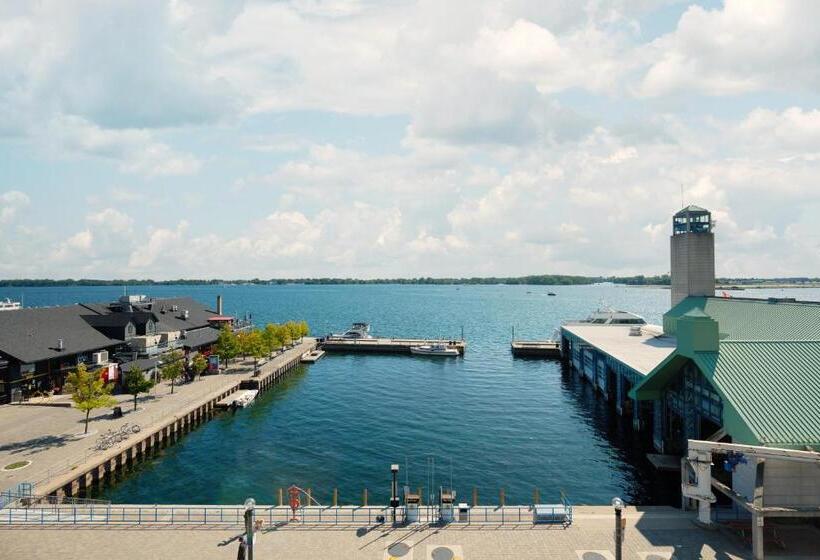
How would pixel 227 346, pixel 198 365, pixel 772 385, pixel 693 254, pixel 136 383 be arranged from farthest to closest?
1. pixel 227 346
2. pixel 198 365
3. pixel 693 254
4. pixel 136 383
5. pixel 772 385

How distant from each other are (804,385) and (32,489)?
1954 inches

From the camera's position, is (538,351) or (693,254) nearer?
(693,254)

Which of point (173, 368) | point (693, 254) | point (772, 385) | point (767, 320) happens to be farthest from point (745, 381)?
point (173, 368)

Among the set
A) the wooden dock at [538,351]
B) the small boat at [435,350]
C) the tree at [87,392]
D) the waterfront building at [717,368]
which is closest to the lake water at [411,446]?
the waterfront building at [717,368]

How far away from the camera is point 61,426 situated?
49438 mm

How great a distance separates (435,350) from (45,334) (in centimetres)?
6836

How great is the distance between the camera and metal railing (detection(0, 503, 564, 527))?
29594mm

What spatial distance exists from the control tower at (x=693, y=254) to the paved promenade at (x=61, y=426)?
6358cm

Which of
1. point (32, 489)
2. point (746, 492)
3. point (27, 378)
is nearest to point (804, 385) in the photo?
point (746, 492)

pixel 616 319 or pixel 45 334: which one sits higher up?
pixel 45 334

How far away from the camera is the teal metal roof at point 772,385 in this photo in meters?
28.7

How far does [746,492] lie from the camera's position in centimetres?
3006

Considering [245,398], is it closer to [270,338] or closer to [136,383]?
[136,383]

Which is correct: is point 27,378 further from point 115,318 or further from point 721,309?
point 721,309
